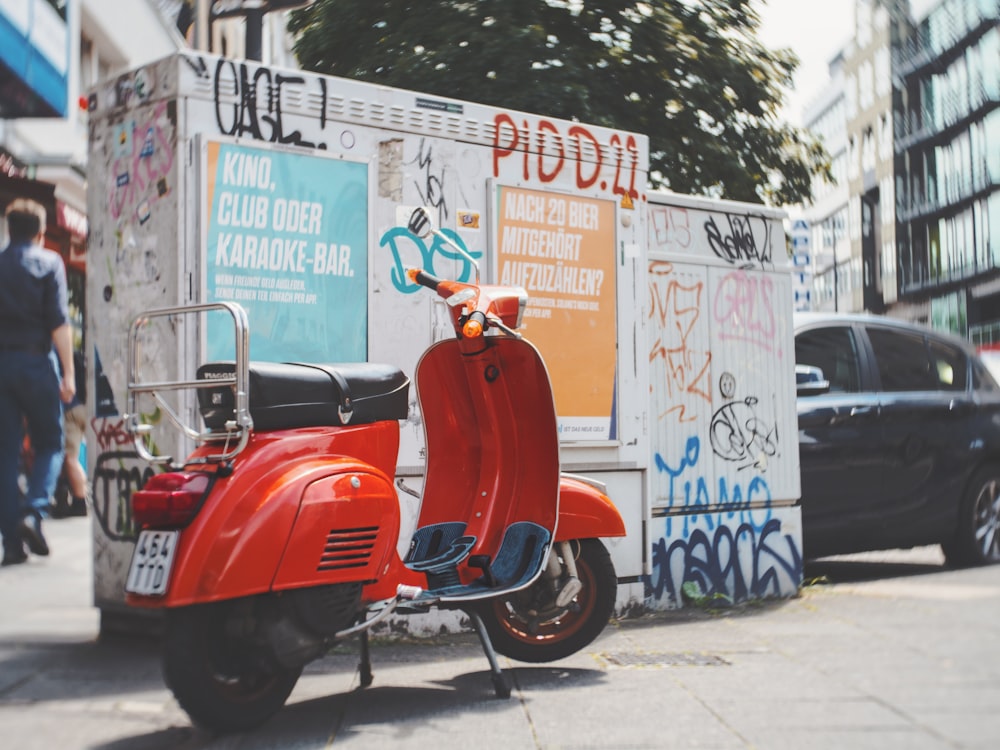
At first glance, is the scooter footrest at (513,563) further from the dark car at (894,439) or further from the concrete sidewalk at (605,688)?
the dark car at (894,439)

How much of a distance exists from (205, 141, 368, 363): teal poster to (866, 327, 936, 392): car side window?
13.4 feet

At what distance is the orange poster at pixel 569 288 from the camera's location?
22.6 ft

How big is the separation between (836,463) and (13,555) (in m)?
5.23

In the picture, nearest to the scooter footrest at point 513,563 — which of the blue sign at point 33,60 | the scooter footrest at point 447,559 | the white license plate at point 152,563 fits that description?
the scooter footrest at point 447,559

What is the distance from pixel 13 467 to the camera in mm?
7270

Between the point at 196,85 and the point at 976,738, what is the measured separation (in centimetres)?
434

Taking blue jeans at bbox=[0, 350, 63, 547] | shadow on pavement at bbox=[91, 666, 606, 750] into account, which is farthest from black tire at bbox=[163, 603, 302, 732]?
blue jeans at bbox=[0, 350, 63, 547]

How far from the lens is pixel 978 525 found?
29.7ft

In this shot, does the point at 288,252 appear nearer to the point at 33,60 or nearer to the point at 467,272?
the point at 467,272

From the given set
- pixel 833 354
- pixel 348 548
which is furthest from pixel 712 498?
pixel 348 548

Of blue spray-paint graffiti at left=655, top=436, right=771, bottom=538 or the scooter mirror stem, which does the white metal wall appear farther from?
the scooter mirror stem

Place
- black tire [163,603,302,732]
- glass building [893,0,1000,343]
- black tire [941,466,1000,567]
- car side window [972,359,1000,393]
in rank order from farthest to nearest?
1. glass building [893,0,1000,343]
2. car side window [972,359,1000,393]
3. black tire [941,466,1000,567]
4. black tire [163,603,302,732]

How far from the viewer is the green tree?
12.2 m

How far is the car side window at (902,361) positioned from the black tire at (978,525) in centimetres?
81
